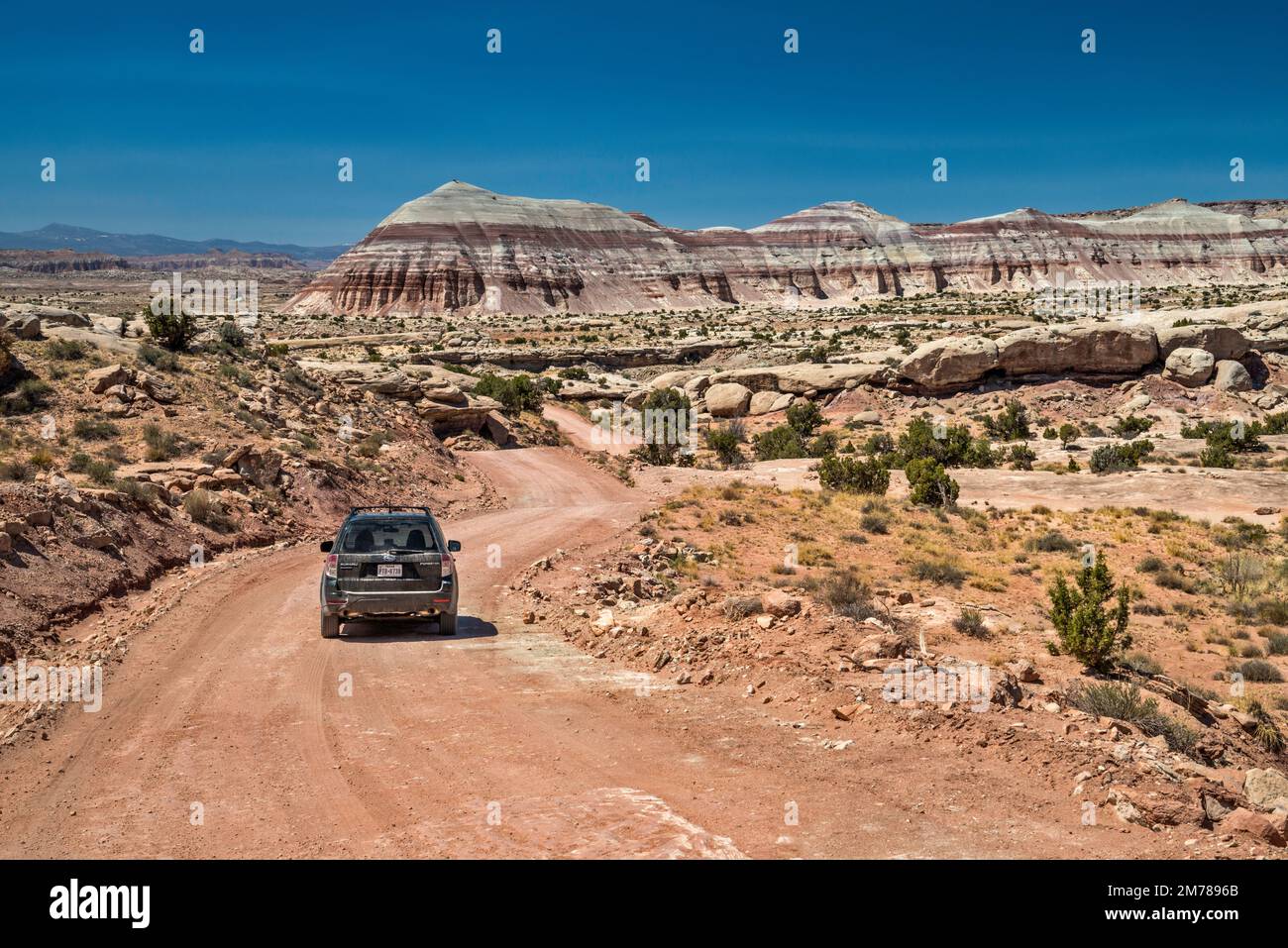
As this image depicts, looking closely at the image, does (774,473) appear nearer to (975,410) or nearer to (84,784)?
(975,410)

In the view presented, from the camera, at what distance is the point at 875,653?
9781 millimetres

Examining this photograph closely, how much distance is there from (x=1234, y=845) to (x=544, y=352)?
6587 cm

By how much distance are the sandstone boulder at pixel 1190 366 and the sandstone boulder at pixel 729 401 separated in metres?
20.9

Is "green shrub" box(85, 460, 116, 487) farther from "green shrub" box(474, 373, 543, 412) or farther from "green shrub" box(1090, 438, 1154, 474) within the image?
"green shrub" box(1090, 438, 1154, 474)

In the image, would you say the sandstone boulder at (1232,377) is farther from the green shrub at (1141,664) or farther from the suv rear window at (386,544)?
the suv rear window at (386,544)

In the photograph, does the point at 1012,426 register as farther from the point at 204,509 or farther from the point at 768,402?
the point at 204,509

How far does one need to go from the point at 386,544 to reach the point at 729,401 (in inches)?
1490

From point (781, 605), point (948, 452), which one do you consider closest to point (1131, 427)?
point (948, 452)

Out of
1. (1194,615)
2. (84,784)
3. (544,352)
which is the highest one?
(544,352)

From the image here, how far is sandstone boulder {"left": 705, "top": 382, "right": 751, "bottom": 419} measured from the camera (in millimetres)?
49656

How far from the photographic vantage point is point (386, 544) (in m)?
13.2

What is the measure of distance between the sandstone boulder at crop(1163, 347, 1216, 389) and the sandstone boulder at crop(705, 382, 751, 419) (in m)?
20.9
